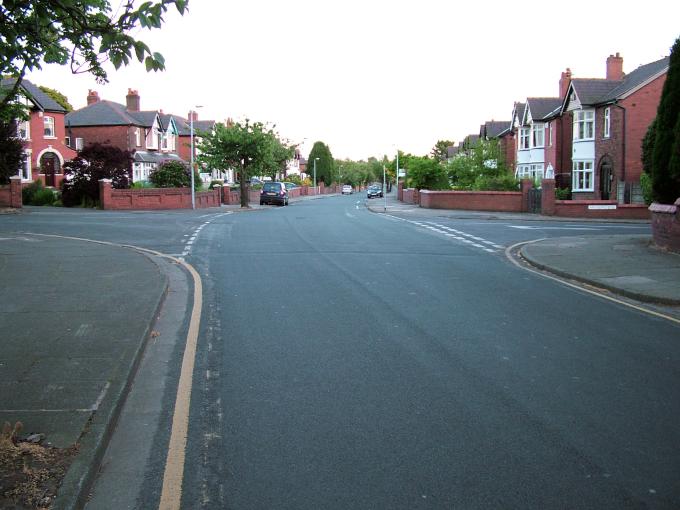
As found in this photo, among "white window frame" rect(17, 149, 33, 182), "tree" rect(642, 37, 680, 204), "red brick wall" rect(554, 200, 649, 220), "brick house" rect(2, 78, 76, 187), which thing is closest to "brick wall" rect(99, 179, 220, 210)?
"brick house" rect(2, 78, 76, 187)

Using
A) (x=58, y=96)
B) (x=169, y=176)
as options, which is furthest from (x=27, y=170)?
(x=58, y=96)

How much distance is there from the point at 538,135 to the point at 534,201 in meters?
14.1

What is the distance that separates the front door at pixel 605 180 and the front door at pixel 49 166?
4057cm

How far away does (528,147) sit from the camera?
54781 mm

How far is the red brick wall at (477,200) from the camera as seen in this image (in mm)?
41438

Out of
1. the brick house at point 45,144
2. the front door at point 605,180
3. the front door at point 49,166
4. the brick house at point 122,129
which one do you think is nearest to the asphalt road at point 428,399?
the front door at point 605,180

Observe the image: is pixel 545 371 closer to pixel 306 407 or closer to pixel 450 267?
pixel 306 407

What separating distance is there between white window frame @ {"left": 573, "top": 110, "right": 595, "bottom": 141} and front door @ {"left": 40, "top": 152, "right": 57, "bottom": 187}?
39.0m

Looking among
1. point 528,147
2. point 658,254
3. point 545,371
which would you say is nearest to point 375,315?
point 545,371

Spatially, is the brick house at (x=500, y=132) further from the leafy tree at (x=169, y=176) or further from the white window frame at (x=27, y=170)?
the white window frame at (x=27, y=170)

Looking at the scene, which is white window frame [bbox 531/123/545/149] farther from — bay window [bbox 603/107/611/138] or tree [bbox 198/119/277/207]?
tree [bbox 198/119/277/207]

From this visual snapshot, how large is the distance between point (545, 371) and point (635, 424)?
1.49 metres

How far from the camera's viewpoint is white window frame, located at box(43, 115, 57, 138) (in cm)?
5384

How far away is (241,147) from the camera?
52.0 metres
